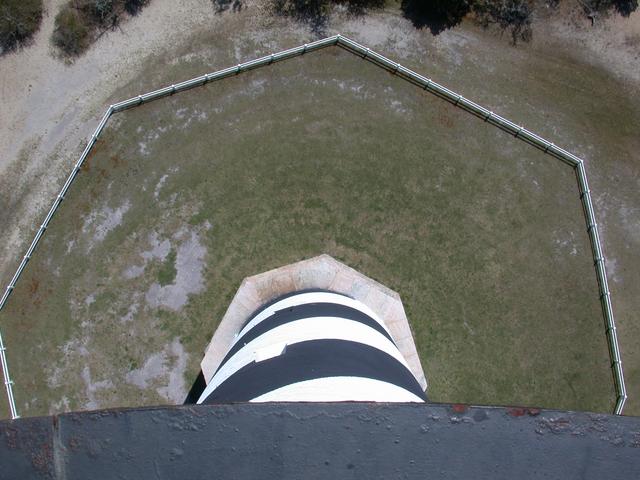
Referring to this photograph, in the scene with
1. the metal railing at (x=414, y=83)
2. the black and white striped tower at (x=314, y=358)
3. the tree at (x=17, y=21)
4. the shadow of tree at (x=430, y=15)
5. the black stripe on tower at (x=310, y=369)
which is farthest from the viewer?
the shadow of tree at (x=430, y=15)

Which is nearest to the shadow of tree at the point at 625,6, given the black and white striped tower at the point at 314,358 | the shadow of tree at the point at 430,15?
the shadow of tree at the point at 430,15

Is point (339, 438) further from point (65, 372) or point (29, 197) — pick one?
point (29, 197)

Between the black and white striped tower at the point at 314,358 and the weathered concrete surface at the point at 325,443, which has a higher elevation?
the weathered concrete surface at the point at 325,443

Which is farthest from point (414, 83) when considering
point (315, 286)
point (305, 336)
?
point (305, 336)

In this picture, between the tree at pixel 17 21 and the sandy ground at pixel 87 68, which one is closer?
the tree at pixel 17 21

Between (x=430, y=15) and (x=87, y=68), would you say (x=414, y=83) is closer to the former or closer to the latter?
(x=430, y=15)

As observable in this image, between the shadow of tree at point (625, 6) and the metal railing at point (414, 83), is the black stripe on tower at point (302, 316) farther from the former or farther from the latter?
the shadow of tree at point (625, 6)
